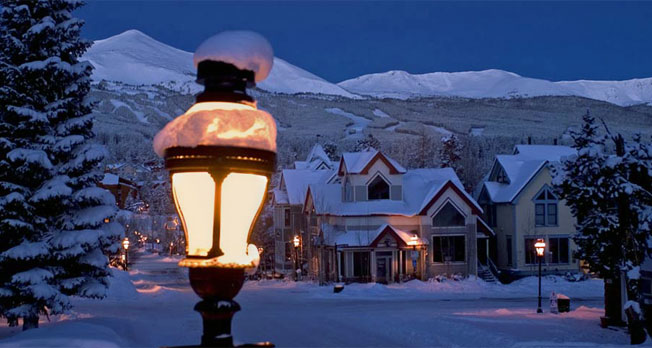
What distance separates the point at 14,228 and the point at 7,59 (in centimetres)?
580

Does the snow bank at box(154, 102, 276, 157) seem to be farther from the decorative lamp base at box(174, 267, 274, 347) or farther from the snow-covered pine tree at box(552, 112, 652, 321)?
the snow-covered pine tree at box(552, 112, 652, 321)

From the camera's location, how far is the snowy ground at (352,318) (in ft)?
79.5

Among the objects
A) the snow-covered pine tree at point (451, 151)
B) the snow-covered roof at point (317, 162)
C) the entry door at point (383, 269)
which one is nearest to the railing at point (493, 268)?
the entry door at point (383, 269)

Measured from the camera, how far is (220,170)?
2.93 metres

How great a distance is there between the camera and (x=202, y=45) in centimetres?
312

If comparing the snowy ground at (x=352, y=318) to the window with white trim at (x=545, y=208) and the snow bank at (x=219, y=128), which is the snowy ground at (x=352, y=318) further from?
the snow bank at (x=219, y=128)

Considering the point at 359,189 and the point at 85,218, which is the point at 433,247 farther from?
the point at 85,218

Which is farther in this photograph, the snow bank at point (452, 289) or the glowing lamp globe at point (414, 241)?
the glowing lamp globe at point (414, 241)

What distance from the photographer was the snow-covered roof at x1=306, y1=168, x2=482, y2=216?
1922 inches

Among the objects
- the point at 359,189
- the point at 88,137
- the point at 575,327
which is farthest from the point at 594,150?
the point at 359,189

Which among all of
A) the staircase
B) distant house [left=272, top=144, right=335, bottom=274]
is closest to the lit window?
the staircase

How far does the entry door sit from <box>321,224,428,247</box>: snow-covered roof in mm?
1547

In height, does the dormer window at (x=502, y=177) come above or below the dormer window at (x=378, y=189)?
above

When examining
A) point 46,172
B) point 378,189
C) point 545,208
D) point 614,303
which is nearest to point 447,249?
point 378,189
